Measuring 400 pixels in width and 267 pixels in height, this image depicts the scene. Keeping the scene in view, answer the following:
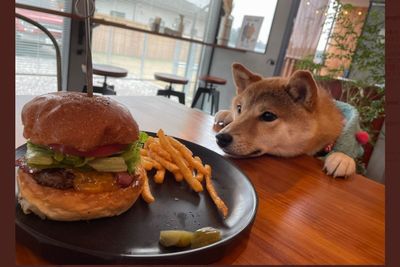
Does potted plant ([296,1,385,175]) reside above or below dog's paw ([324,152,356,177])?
above

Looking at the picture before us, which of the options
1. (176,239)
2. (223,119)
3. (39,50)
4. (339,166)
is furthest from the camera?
(39,50)

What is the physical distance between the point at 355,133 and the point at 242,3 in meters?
4.22

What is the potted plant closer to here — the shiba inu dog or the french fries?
the shiba inu dog

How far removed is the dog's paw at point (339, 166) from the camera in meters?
1.16

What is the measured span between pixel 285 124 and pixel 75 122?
3.35 ft

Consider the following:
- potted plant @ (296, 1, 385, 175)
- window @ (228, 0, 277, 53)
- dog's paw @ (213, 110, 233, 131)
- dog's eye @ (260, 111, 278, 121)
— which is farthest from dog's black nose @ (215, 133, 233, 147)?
window @ (228, 0, 277, 53)

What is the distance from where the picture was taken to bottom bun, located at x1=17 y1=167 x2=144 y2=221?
0.60 m

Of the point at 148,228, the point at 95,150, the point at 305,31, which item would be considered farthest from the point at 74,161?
the point at 305,31

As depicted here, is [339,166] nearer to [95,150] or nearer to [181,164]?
[181,164]

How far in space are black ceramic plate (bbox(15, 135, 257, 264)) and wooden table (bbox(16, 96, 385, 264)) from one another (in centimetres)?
4

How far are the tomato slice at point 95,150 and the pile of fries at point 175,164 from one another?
0.47ft

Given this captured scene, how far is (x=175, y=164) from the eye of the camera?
92 cm

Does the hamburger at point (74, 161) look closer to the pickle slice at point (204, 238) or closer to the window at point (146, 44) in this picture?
the pickle slice at point (204, 238)

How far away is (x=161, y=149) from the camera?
38.1 inches
